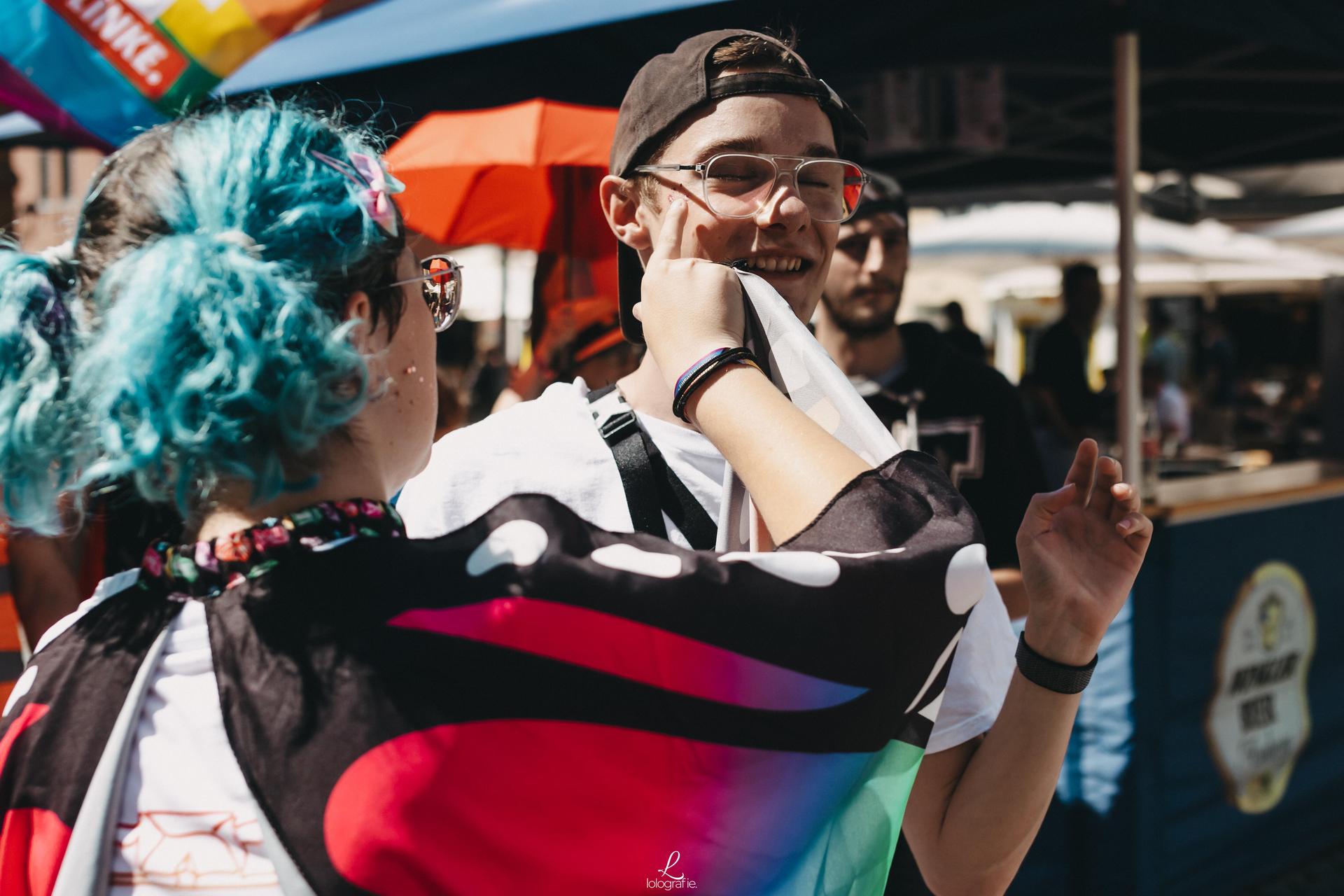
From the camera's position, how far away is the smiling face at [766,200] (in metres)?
1.48

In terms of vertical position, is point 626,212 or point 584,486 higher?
A: point 626,212

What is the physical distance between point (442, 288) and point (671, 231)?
302 millimetres

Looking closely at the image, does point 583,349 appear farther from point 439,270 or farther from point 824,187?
point 439,270

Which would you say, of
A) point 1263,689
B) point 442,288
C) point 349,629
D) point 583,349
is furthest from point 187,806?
point 1263,689

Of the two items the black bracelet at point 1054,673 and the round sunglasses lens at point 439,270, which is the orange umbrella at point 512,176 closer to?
the round sunglasses lens at point 439,270

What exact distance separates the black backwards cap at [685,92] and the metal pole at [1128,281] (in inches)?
81.7

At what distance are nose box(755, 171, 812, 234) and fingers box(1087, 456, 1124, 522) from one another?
1.54 ft

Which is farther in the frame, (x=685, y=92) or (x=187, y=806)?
(x=685, y=92)

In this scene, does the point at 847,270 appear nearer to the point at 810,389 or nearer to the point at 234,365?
the point at 810,389

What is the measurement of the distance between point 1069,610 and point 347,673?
0.78 meters

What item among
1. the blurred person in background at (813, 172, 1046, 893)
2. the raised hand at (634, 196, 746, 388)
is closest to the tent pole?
the blurred person in background at (813, 172, 1046, 893)

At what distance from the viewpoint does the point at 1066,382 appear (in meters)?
5.17

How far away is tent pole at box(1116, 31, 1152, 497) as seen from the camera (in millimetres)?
3387

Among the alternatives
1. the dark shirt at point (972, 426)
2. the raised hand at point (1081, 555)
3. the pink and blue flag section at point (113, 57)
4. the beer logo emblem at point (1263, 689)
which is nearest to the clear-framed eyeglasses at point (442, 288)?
the raised hand at point (1081, 555)
